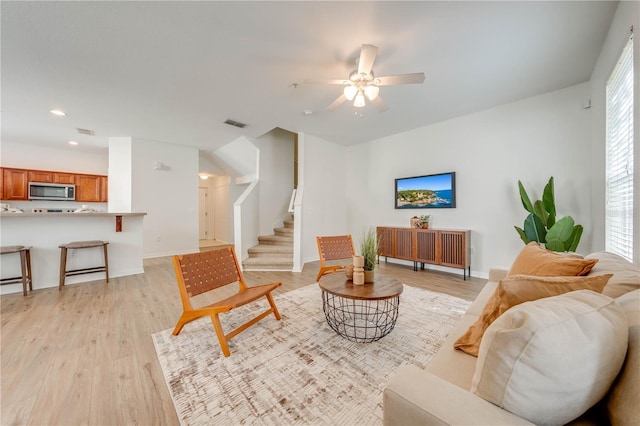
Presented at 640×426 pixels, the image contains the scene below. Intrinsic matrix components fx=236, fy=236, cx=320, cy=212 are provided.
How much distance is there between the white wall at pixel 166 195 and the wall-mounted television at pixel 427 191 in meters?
5.11

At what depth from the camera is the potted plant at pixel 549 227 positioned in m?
2.61

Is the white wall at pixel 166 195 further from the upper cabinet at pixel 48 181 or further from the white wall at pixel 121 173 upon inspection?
the upper cabinet at pixel 48 181

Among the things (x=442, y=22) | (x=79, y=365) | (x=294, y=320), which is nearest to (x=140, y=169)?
(x=79, y=365)

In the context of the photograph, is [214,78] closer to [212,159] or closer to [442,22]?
[442,22]

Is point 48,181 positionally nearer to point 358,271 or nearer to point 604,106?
point 358,271

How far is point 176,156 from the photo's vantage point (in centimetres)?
585

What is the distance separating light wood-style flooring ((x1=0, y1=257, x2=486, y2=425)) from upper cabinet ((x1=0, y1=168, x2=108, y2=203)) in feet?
12.6

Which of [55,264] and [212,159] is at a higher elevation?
[212,159]

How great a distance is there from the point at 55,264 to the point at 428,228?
6.01 meters

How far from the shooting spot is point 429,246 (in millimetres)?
4121

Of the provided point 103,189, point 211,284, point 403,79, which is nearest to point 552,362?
point 211,284

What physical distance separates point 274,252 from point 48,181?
589 cm

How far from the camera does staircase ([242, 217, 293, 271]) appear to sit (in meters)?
4.46

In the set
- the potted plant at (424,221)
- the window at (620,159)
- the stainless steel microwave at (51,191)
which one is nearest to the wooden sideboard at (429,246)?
the potted plant at (424,221)
